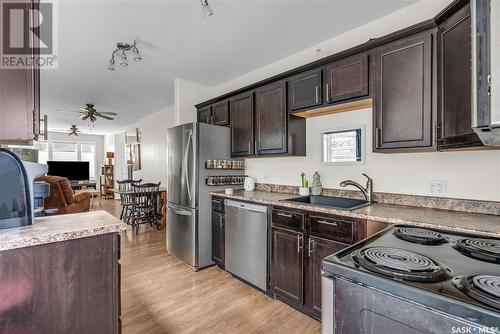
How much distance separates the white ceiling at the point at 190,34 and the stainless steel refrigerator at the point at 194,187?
929mm

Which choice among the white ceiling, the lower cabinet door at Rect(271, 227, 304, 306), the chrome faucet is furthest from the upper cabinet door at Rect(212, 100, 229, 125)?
the chrome faucet

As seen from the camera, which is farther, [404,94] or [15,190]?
[404,94]

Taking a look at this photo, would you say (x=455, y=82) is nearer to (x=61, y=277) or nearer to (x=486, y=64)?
(x=486, y=64)

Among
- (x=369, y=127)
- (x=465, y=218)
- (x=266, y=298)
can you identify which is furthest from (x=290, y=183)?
(x=465, y=218)

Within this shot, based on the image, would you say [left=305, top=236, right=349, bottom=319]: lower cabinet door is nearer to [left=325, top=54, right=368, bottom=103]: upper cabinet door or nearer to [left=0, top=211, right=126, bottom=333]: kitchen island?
[left=325, top=54, right=368, bottom=103]: upper cabinet door

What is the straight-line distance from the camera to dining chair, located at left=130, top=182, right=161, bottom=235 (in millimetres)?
4797

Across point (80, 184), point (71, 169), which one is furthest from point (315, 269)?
point (71, 169)

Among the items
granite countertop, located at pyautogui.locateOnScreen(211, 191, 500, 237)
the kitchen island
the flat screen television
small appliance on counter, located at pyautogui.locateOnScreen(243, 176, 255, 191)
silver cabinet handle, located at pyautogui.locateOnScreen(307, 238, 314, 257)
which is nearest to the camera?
the kitchen island

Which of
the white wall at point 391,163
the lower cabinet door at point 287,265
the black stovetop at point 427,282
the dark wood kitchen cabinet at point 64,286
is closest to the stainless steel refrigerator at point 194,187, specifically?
the white wall at point 391,163

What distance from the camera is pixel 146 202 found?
16.3ft

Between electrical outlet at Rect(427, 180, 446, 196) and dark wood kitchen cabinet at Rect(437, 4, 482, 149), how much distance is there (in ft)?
1.29

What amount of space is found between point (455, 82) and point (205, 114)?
302 centimetres

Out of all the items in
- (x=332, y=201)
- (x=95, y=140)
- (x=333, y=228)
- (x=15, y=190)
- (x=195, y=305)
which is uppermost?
(x=95, y=140)

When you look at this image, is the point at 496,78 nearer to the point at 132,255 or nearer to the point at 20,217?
the point at 20,217
